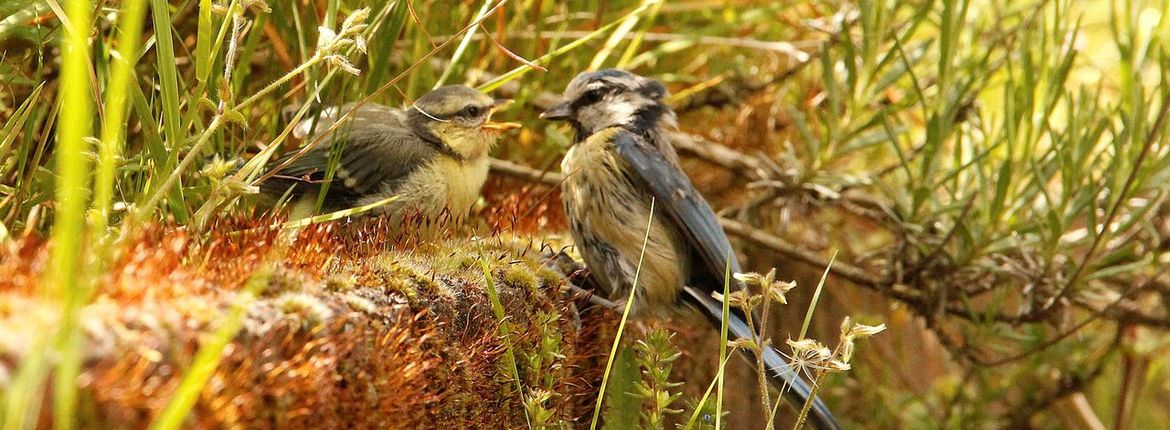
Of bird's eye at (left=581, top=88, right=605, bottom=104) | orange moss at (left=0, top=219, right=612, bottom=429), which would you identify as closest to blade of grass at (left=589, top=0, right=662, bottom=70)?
bird's eye at (left=581, top=88, right=605, bottom=104)

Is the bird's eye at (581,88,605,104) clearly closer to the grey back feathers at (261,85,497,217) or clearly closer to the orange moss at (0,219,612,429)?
the grey back feathers at (261,85,497,217)

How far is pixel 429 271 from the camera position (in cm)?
176

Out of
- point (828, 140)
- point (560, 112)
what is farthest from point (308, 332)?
point (828, 140)

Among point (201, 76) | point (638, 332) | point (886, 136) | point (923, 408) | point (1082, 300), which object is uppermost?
point (201, 76)

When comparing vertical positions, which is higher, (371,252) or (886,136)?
(371,252)

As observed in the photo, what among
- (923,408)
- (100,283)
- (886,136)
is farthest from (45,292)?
(923,408)

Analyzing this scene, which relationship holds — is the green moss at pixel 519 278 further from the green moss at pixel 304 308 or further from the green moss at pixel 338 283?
the green moss at pixel 304 308

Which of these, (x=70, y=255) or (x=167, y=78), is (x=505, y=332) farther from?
(x=70, y=255)

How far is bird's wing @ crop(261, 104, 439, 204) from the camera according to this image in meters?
2.29

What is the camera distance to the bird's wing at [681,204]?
258 cm

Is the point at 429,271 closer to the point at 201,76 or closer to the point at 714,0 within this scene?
the point at 201,76

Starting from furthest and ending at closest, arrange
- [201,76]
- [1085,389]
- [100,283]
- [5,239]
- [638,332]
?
[1085,389]
[638,332]
[201,76]
[5,239]
[100,283]

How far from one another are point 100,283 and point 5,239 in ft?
1.27

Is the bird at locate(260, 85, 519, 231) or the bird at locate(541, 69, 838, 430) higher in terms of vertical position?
the bird at locate(260, 85, 519, 231)
